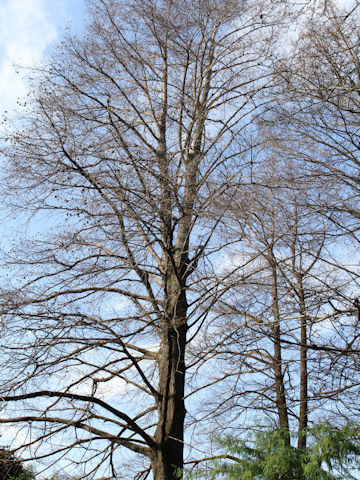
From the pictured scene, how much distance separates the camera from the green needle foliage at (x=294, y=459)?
4207mm

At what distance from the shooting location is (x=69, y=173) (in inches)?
240

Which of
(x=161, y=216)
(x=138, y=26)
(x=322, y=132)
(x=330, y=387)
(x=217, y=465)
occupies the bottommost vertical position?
(x=217, y=465)

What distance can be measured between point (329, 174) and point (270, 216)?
112cm

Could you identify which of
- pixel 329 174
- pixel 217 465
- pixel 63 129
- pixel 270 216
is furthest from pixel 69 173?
pixel 217 465

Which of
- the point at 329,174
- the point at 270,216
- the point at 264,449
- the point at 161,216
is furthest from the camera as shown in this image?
the point at 329,174

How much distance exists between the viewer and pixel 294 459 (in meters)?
4.40

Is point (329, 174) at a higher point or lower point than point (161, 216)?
higher

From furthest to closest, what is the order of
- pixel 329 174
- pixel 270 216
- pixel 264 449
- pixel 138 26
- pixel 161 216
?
pixel 138 26, pixel 329 174, pixel 270 216, pixel 161 216, pixel 264 449

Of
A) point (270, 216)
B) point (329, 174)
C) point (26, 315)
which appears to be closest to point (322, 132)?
point (329, 174)

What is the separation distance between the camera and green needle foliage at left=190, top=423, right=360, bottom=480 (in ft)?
13.8

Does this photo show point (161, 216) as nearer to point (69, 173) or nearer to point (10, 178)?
point (69, 173)

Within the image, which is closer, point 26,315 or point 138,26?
point 26,315

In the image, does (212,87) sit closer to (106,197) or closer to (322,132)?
(322,132)

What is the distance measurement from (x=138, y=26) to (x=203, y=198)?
3.23m
